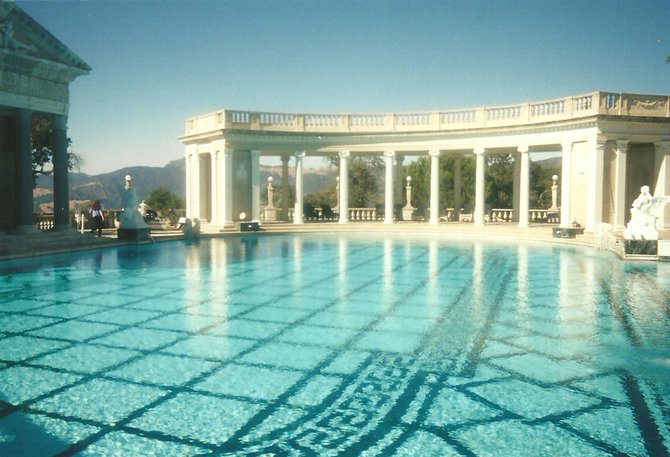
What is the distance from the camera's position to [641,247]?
65.5ft

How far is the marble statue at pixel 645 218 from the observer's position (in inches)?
794

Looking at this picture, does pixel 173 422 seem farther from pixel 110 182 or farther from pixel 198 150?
pixel 110 182

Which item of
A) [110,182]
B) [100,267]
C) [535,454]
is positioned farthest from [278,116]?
[110,182]

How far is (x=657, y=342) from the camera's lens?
9.21m

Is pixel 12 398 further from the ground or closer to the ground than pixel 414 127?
closer to the ground

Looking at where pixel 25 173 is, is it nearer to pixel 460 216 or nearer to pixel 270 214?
pixel 270 214

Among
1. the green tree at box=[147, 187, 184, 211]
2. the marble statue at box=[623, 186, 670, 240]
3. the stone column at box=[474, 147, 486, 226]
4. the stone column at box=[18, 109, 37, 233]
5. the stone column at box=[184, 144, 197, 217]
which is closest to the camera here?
the marble statue at box=[623, 186, 670, 240]

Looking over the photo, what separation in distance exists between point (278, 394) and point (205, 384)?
1109 mm

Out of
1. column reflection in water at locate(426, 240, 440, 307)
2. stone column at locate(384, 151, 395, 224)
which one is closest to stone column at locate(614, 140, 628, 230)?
column reflection in water at locate(426, 240, 440, 307)

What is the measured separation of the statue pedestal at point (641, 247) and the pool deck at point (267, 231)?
4.39 metres

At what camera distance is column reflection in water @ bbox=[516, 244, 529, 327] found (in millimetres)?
11227

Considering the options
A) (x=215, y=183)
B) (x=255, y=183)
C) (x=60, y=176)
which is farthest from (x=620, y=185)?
(x=60, y=176)

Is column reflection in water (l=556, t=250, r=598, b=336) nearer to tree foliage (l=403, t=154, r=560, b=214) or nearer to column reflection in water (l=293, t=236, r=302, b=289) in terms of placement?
column reflection in water (l=293, t=236, r=302, b=289)

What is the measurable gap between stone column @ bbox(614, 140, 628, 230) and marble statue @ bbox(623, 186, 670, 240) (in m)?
7.55
